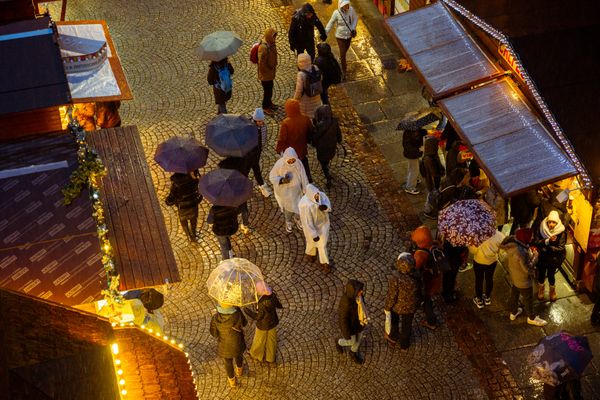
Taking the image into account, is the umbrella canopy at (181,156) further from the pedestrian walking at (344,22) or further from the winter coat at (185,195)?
the pedestrian walking at (344,22)

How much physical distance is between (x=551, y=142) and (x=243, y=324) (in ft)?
15.8

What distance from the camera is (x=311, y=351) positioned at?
12.2m

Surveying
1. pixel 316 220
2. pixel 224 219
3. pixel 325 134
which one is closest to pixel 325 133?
pixel 325 134

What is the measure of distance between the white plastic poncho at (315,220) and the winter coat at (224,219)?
1005 millimetres

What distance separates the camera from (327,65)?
16.0 meters

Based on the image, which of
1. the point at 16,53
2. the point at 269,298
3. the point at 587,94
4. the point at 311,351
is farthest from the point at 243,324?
the point at 587,94

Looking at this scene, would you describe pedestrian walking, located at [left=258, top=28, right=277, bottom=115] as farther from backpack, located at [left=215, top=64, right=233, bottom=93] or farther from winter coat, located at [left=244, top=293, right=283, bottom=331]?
winter coat, located at [left=244, top=293, right=283, bottom=331]

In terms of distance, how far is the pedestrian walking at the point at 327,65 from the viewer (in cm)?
1593

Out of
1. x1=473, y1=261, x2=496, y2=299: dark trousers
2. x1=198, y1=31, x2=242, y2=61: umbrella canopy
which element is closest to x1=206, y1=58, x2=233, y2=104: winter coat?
x1=198, y1=31, x2=242, y2=61: umbrella canopy

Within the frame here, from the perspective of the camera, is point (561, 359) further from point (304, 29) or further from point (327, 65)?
point (304, 29)

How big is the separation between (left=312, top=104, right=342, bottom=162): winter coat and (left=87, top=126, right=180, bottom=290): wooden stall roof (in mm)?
3708

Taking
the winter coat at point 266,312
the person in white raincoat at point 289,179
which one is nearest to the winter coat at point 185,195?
the person in white raincoat at point 289,179

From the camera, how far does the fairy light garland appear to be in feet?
37.8

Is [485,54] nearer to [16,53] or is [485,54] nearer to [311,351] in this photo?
[311,351]
